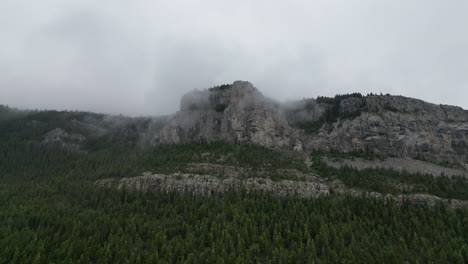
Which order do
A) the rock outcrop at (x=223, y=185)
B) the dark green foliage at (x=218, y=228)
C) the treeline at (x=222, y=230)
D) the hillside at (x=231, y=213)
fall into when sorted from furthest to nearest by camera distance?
the rock outcrop at (x=223, y=185)
the hillside at (x=231, y=213)
the dark green foliage at (x=218, y=228)
the treeline at (x=222, y=230)

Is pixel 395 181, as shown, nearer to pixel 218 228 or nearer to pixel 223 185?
pixel 223 185

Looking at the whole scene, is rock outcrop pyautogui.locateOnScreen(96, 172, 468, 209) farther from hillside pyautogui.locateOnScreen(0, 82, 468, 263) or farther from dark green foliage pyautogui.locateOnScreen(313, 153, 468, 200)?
dark green foliage pyautogui.locateOnScreen(313, 153, 468, 200)

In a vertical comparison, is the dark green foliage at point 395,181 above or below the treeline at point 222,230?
above

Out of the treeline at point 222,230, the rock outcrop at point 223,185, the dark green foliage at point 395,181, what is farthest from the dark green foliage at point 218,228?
the rock outcrop at point 223,185

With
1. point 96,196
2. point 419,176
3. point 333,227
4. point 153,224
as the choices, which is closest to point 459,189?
point 419,176

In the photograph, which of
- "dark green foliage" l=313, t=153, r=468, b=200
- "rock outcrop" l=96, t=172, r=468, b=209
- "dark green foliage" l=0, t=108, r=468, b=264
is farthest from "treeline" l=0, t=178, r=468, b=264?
"dark green foliage" l=313, t=153, r=468, b=200

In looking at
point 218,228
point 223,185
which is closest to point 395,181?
point 223,185

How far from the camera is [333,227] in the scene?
9738cm

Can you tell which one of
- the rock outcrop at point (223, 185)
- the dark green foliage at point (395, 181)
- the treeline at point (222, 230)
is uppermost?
the dark green foliage at point (395, 181)

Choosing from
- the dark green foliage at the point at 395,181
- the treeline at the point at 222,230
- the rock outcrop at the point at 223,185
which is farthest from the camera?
the rock outcrop at the point at 223,185

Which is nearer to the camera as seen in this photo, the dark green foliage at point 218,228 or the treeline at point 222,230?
the treeline at point 222,230

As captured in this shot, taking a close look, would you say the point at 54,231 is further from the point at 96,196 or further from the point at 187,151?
the point at 187,151

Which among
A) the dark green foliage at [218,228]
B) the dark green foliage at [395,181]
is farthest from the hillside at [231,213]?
the dark green foliage at [395,181]

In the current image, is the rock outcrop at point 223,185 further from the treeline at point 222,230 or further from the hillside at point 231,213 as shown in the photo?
the treeline at point 222,230
